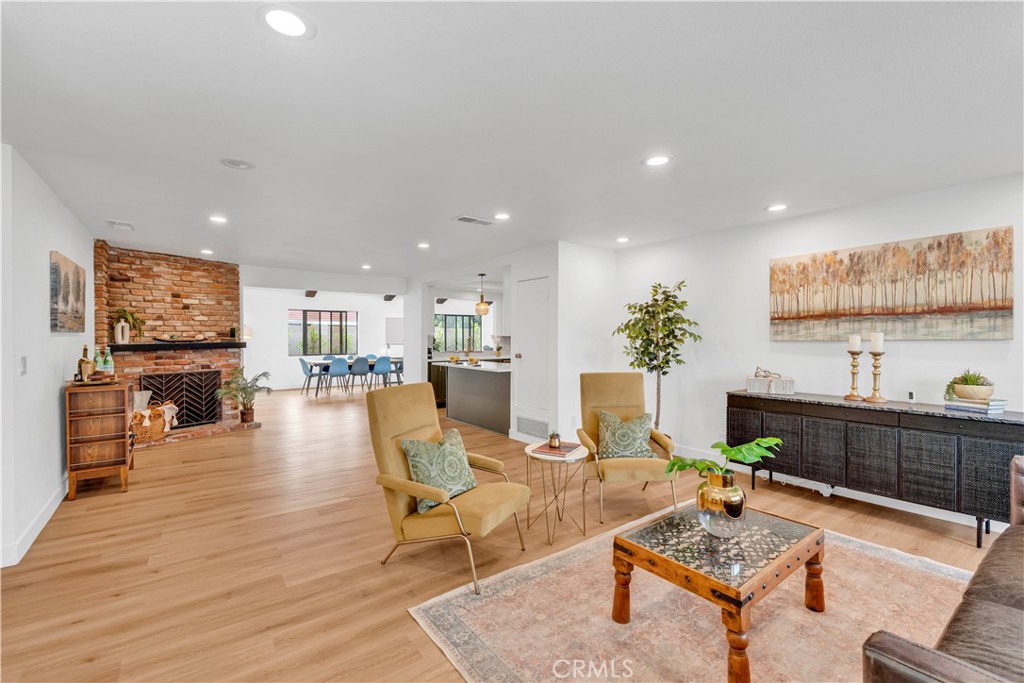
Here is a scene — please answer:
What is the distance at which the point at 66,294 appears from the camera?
385 centimetres

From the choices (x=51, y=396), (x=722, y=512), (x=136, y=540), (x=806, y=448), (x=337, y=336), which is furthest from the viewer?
(x=337, y=336)

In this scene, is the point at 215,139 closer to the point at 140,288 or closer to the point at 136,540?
the point at 136,540

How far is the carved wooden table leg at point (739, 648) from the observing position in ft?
5.46

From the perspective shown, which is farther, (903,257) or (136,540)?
(903,257)

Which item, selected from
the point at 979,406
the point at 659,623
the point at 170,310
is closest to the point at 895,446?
the point at 979,406

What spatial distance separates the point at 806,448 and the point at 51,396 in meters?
6.10

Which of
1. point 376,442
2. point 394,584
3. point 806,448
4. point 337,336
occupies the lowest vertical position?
point 394,584

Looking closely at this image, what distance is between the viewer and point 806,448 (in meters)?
3.77

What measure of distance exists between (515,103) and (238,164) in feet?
6.61

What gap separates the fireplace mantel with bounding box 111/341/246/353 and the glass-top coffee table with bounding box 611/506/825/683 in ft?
22.0

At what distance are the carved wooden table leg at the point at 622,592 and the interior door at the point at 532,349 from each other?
11.2 feet

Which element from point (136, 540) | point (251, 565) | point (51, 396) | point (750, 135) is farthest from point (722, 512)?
point (51, 396)

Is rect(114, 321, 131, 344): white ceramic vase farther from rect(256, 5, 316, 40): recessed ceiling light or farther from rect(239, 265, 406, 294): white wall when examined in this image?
rect(256, 5, 316, 40): recessed ceiling light

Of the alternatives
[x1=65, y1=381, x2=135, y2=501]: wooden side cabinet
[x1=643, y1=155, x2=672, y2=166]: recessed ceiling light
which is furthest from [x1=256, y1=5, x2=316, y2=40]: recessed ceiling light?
[x1=65, y1=381, x2=135, y2=501]: wooden side cabinet
